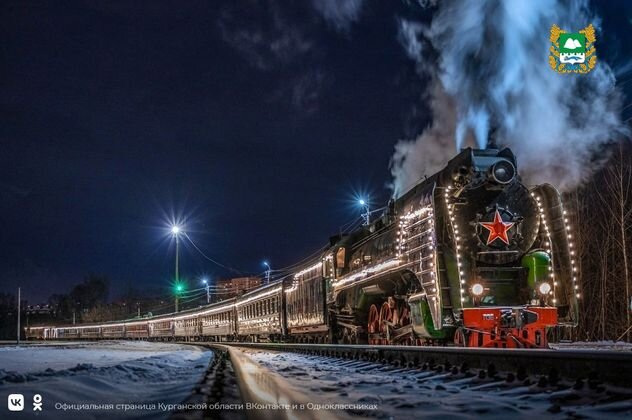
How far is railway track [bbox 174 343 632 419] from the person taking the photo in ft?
14.0

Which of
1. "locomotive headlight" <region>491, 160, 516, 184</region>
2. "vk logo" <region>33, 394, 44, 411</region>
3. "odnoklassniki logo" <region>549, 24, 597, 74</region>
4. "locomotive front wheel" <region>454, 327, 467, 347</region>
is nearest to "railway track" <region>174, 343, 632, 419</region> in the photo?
"vk logo" <region>33, 394, 44, 411</region>

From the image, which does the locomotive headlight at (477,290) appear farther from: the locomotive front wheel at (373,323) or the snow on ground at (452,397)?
the locomotive front wheel at (373,323)

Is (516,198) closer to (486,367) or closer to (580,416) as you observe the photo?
(486,367)

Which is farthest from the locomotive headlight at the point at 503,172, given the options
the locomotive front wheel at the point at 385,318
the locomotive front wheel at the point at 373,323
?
the locomotive front wheel at the point at 373,323

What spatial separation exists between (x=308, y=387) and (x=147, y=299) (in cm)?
10507

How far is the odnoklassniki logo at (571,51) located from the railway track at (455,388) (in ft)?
51.4

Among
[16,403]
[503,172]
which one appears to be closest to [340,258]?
[503,172]

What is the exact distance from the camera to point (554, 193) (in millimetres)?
11797

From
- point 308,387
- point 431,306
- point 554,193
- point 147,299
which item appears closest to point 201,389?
point 308,387

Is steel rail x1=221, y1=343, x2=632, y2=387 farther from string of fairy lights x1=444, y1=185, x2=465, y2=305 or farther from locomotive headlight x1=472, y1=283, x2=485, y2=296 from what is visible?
locomotive headlight x1=472, y1=283, x2=485, y2=296

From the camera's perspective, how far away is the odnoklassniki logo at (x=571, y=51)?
803 inches

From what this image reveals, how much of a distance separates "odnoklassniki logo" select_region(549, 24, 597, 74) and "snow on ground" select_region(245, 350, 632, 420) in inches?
635

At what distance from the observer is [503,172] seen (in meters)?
11.1

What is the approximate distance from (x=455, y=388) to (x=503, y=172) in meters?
6.24
